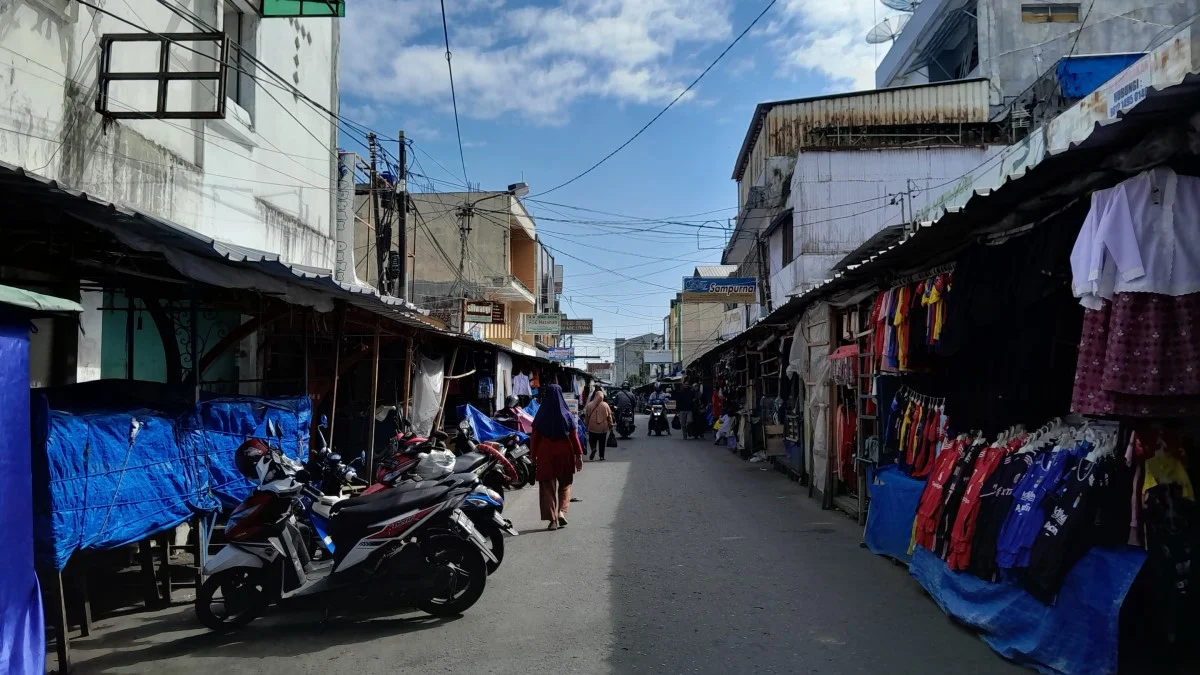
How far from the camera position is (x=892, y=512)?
718 cm

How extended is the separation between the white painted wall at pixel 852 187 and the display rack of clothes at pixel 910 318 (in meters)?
15.6

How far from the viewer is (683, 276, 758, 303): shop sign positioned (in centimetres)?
2562

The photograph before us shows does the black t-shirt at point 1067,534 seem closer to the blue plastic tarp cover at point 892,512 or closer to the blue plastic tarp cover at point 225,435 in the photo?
the blue plastic tarp cover at point 892,512

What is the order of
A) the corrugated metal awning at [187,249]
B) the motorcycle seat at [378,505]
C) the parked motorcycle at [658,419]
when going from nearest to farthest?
the corrugated metal awning at [187,249], the motorcycle seat at [378,505], the parked motorcycle at [658,419]

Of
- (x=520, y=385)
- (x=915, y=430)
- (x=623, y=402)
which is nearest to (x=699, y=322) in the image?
(x=623, y=402)

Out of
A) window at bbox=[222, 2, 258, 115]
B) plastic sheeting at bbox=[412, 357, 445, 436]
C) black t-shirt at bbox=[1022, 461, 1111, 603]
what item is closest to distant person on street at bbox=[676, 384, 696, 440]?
plastic sheeting at bbox=[412, 357, 445, 436]

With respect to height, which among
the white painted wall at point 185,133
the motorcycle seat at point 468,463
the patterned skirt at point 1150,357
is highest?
the white painted wall at point 185,133

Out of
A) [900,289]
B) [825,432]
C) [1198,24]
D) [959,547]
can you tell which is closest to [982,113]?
[1198,24]

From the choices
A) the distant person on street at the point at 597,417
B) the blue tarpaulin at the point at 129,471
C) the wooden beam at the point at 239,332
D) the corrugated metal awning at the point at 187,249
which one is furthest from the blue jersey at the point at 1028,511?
the distant person on street at the point at 597,417

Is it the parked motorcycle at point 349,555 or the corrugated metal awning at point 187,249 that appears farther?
the parked motorcycle at point 349,555

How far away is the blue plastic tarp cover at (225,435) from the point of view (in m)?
6.22

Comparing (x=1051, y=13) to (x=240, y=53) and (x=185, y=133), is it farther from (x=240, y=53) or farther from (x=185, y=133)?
(x=185, y=133)

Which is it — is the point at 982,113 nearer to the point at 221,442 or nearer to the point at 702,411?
the point at 702,411

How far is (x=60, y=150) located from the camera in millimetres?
7234
